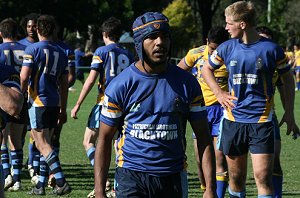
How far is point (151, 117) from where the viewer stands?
20.0 feet

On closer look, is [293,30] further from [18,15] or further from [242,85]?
[242,85]

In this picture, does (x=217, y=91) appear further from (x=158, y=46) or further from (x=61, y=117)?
(x=61, y=117)

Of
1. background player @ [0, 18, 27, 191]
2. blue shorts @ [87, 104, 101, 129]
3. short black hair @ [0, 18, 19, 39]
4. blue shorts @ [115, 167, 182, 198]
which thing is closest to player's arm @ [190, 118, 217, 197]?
blue shorts @ [115, 167, 182, 198]

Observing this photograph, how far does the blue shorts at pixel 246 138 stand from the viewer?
8.62m

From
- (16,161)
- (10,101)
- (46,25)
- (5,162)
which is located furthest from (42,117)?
(10,101)

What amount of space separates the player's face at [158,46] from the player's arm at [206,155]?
1.80ft

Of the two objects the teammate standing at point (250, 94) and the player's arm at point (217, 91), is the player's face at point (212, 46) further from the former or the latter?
the teammate standing at point (250, 94)

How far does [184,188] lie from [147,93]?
2.43ft

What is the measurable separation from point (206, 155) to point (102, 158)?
72 cm

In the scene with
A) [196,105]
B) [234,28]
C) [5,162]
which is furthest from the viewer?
[5,162]

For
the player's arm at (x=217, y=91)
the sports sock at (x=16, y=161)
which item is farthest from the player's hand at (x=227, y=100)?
the sports sock at (x=16, y=161)

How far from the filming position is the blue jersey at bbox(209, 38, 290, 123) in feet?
28.3

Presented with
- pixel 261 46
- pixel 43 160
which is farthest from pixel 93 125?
pixel 261 46

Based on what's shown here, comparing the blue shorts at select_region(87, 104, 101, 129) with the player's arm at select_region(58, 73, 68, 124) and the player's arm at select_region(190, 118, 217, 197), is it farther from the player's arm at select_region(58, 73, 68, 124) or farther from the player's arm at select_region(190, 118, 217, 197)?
the player's arm at select_region(190, 118, 217, 197)
